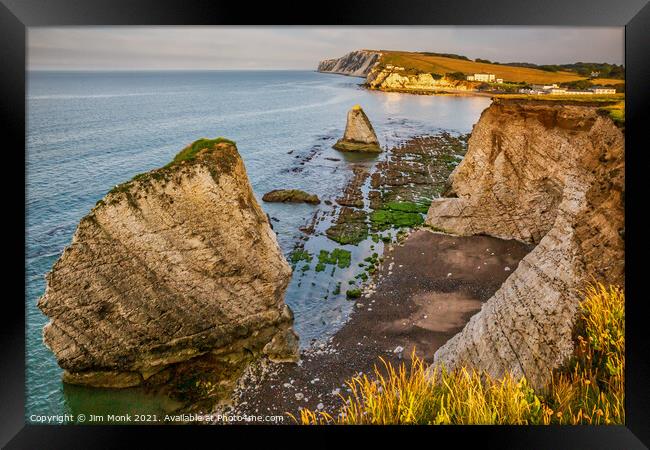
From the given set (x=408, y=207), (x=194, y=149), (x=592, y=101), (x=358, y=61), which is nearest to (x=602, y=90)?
(x=592, y=101)

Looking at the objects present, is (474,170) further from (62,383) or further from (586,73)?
(62,383)

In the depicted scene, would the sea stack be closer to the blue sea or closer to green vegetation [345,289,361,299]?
the blue sea

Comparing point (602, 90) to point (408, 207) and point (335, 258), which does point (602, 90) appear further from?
point (408, 207)

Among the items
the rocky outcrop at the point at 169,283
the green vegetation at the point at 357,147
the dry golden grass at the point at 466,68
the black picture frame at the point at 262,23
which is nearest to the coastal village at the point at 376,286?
the rocky outcrop at the point at 169,283

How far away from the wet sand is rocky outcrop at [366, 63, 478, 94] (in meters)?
5.34

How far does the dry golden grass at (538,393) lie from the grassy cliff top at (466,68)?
715 cm

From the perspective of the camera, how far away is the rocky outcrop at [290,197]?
76.2ft

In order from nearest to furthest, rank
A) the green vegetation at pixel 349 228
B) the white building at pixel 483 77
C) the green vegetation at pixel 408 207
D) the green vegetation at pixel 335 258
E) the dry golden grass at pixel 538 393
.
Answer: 1. the dry golden grass at pixel 538 393
2. the white building at pixel 483 77
3. the green vegetation at pixel 335 258
4. the green vegetation at pixel 349 228
5. the green vegetation at pixel 408 207

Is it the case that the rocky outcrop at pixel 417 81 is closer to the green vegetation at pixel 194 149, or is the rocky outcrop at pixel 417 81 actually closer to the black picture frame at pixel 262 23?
the green vegetation at pixel 194 149

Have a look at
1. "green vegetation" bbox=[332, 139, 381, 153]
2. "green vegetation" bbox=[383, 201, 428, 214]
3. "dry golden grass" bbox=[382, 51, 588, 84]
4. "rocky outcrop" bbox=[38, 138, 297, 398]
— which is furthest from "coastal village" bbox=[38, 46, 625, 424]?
"green vegetation" bbox=[332, 139, 381, 153]

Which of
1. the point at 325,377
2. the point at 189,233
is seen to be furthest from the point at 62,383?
the point at 325,377

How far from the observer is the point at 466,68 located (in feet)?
48.4

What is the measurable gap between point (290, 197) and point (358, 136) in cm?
949
